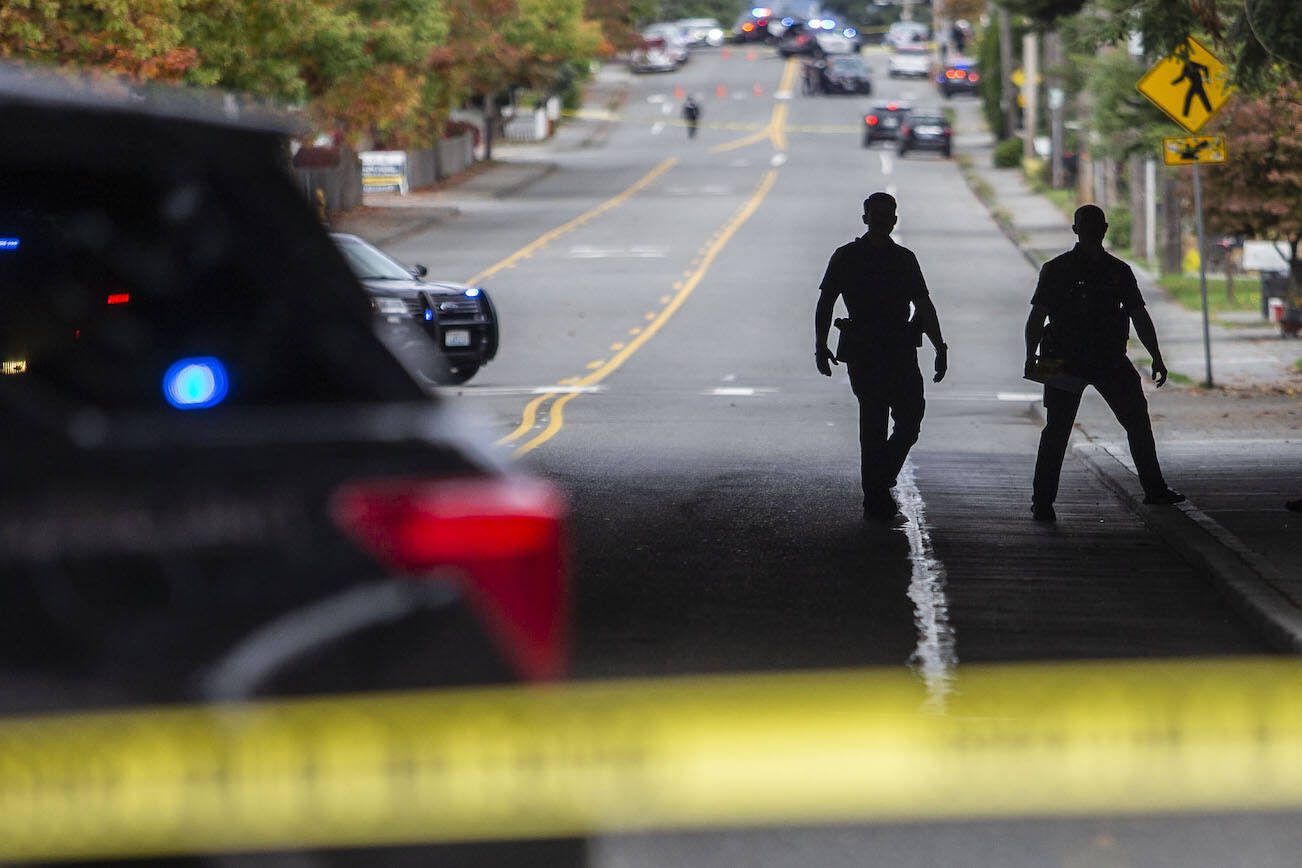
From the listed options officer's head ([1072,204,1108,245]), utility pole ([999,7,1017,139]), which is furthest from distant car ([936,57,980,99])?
officer's head ([1072,204,1108,245])

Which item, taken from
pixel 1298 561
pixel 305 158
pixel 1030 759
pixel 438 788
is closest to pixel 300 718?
pixel 438 788

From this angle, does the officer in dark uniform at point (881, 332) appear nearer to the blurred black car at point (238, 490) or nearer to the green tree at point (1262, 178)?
the blurred black car at point (238, 490)

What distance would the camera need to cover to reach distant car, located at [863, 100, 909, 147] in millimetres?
73562

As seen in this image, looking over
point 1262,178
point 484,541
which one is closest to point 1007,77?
point 1262,178

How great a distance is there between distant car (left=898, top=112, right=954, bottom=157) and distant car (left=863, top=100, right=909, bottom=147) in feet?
8.72

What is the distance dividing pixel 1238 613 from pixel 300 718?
7539mm

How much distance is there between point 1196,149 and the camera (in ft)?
68.5

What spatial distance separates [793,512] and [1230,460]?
4340 millimetres

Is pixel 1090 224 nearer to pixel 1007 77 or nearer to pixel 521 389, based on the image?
pixel 521 389

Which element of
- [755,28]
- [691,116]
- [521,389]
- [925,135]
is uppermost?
[755,28]

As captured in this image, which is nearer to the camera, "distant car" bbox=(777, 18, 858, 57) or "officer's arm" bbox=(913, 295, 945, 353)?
"officer's arm" bbox=(913, 295, 945, 353)

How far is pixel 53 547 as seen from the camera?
3215 millimetres

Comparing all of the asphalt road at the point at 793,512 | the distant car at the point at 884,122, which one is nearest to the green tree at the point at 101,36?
the asphalt road at the point at 793,512

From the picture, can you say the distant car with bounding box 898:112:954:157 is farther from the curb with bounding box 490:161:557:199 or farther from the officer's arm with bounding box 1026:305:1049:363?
the officer's arm with bounding box 1026:305:1049:363
